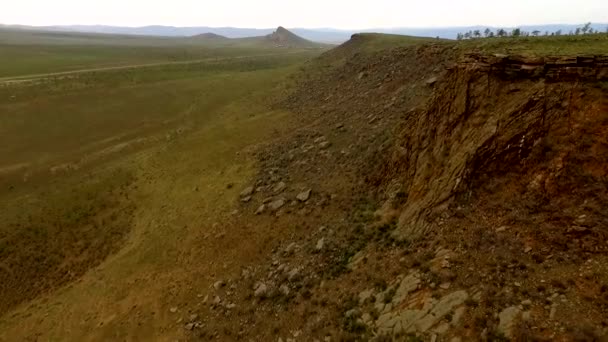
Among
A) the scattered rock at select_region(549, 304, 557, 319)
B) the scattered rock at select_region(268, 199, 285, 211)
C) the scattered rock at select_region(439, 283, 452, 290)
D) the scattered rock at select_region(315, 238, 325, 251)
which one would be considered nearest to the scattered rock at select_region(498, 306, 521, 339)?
the scattered rock at select_region(549, 304, 557, 319)

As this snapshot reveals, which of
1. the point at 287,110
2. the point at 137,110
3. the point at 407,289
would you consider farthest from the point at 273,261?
the point at 137,110

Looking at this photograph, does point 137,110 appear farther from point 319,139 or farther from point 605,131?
point 605,131

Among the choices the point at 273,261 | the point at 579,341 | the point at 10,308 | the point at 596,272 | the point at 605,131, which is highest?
the point at 605,131

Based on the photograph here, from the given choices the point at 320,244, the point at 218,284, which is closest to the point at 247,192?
the point at 218,284

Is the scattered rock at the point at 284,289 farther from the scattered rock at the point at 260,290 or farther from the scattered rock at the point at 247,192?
the scattered rock at the point at 247,192

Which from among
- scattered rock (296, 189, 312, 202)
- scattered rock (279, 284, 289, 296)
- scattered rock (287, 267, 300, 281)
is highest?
scattered rock (296, 189, 312, 202)

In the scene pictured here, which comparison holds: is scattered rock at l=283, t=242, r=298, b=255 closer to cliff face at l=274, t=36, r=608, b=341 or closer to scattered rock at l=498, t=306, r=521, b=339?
cliff face at l=274, t=36, r=608, b=341

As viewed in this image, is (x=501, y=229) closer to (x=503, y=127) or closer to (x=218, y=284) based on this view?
(x=503, y=127)
